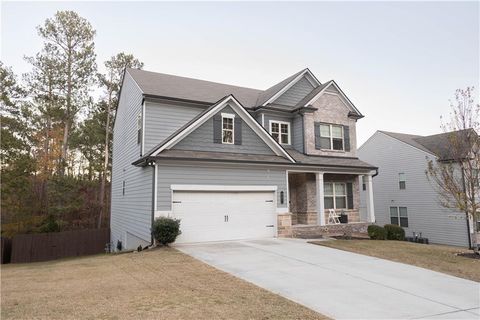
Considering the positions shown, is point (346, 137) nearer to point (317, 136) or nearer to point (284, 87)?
point (317, 136)

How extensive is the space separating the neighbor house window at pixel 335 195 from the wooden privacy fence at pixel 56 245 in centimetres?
1408

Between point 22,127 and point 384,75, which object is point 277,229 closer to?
point 384,75

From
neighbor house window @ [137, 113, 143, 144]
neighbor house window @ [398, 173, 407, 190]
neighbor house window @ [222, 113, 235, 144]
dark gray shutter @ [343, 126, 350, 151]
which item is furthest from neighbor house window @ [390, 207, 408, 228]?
neighbor house window @ [137, 113, 143, 144]

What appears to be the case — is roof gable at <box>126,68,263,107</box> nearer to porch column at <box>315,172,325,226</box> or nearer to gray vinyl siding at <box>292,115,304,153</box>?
gray vinyl siding at <box>292,115,304,153</box>

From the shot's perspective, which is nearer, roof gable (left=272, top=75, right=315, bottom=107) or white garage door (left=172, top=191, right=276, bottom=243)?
white garage door (left=172, top=191, right=276, bottom=243)

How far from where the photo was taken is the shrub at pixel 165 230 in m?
11.7

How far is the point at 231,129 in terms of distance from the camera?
15031 mm

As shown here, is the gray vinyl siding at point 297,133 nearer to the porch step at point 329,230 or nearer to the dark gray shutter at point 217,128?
the porch step at point 329,230

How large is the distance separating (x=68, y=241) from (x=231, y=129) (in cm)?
1204

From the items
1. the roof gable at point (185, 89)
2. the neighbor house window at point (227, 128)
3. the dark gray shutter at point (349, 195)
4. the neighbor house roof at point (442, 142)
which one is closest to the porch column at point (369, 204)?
the dark gray shutter at point (349, 195)

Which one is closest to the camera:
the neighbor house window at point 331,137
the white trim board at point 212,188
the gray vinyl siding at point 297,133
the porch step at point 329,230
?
the white trim board at point 212,188

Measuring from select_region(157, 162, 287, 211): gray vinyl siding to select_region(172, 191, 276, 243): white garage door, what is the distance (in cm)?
44

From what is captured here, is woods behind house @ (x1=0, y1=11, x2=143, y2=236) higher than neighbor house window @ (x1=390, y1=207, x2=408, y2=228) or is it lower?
higher

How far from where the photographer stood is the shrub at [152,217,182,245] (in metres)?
11.7
